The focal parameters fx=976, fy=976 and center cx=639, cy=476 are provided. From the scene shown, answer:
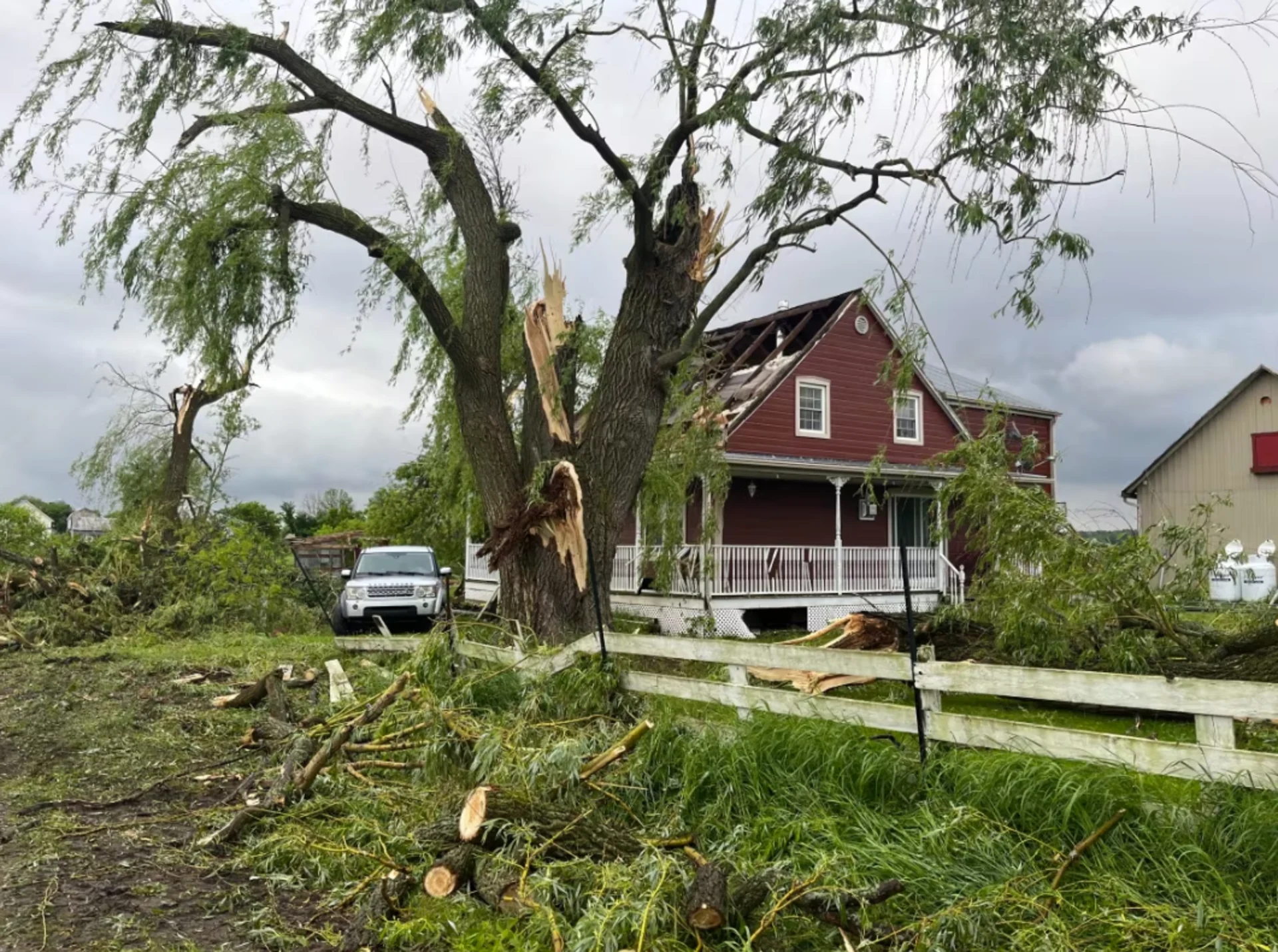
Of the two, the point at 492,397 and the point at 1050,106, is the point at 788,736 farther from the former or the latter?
the point at 492,397

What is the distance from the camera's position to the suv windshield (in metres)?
19.8

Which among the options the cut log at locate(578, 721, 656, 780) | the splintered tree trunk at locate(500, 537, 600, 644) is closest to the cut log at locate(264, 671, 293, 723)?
the splintered tree trunk at locate(500, 537, 600, 644)

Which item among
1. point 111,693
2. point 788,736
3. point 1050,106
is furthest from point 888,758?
point 111,693

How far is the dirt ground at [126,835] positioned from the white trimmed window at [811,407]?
16.1 m

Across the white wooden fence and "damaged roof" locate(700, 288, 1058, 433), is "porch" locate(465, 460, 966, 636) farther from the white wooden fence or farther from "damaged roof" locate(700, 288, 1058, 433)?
the white wooden fence

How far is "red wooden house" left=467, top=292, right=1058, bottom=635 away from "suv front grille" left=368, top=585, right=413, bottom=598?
4.16 metres

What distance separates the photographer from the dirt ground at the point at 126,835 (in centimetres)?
447

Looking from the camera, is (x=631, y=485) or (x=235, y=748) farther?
(x=631, y=485)

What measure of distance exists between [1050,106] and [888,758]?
5.37 m

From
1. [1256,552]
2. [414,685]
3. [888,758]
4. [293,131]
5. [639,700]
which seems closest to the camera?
[888,758]

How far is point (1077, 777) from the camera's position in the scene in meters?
4.54

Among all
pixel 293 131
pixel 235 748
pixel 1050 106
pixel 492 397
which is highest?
pixel 293 131

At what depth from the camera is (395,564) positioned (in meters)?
20.1

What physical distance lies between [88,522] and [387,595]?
3330 centimetres
